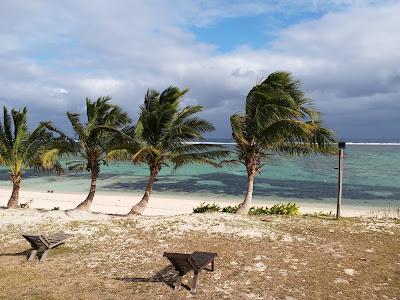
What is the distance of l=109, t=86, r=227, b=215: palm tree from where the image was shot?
17.9 m

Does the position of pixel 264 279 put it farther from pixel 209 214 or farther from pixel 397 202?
pixel 397 202

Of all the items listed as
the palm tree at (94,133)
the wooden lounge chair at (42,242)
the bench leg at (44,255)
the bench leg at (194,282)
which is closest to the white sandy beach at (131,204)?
the palm tree at (94,133)

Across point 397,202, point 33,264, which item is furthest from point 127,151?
point 397,202

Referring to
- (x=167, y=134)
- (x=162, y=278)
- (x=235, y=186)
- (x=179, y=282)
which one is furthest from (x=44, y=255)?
(x=235, y=186)

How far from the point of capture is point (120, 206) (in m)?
30.5

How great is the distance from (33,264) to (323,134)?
39.0 feet

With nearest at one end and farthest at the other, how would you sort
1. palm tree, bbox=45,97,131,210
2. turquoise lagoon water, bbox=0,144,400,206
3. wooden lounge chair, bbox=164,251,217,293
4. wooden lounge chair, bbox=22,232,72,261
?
1. wooden lounge chair, bbox=164,251,217,293
2. wooden lounge chair, bbox=22,232,72,261
3. palm tree, bbox=45,97,131,210
4. turquoise lagoon water, bbox=0,144,400,206

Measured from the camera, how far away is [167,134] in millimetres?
18188

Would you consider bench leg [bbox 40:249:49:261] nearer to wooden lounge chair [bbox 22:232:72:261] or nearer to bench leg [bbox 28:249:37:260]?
wooden lounge chair [bbox 22:232:72:261]

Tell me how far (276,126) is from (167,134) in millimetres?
4927

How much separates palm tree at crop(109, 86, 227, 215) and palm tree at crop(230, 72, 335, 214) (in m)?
1.52

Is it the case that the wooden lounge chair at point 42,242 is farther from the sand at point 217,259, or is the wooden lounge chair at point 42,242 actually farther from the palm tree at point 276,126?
the palm tree at point 276,126

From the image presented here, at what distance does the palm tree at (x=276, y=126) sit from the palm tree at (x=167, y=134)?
59.8 inches

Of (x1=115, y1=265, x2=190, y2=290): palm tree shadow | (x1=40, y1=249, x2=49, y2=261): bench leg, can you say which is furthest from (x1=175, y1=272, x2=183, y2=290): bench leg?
(x1=40, y1=249, x2=49, y2=261): bench leg
